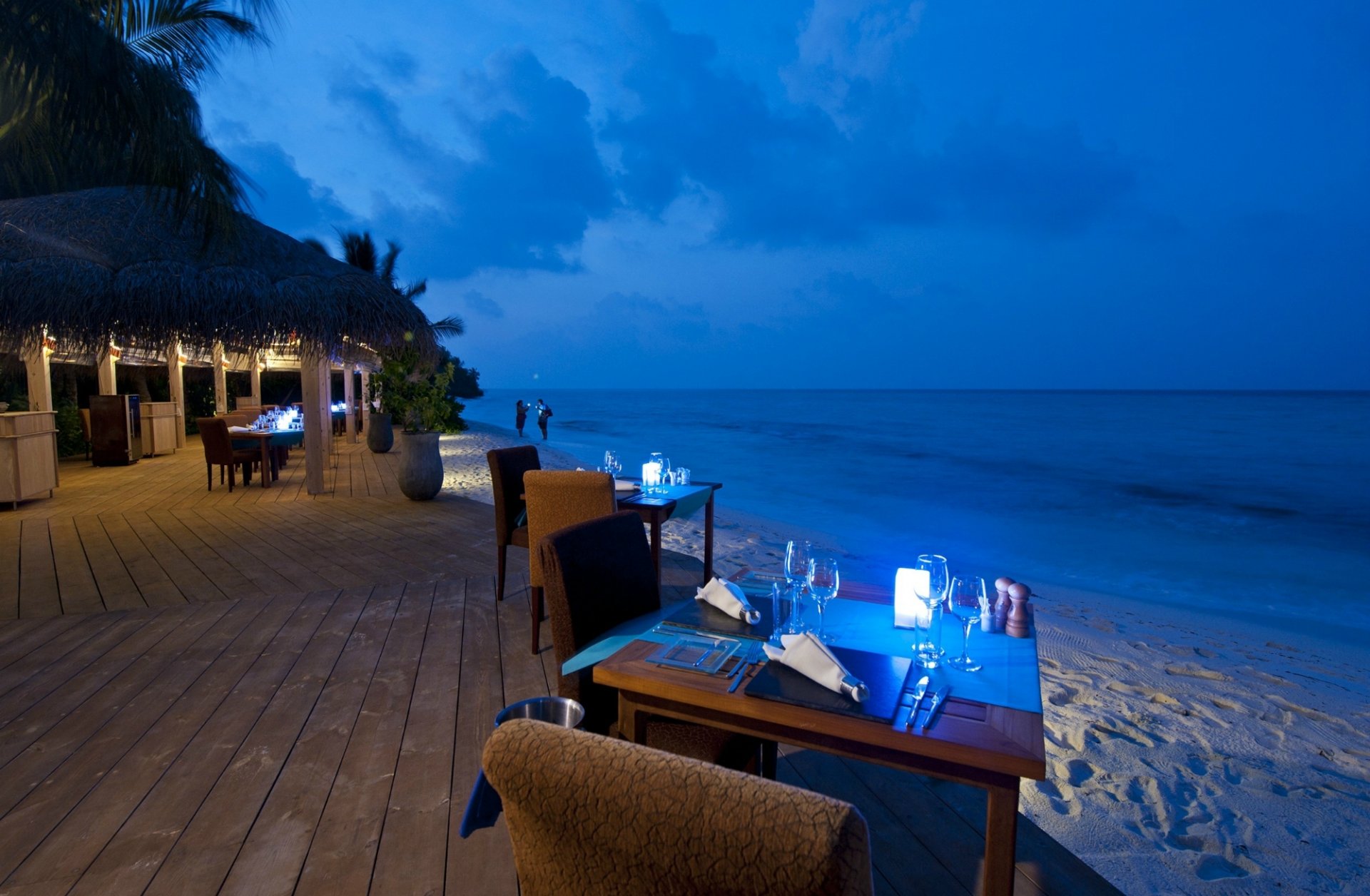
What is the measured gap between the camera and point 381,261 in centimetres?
2223

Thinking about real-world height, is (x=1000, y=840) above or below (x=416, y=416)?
below

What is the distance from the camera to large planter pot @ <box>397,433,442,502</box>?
7.27m

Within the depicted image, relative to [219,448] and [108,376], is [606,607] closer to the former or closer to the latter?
[219,448]

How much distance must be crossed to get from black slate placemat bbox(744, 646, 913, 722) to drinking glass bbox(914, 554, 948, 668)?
0.16ft

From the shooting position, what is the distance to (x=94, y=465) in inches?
387

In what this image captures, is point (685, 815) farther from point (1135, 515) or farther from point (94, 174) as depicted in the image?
point (1135, 515)

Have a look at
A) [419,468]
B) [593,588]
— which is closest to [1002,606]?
[593,588]

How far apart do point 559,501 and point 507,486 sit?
0.89m

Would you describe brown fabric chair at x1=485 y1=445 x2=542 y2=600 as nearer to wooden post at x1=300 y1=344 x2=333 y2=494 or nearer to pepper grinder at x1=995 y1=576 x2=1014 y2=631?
pepper grinder at x1=995 y1=576 x2=1014 y2=631

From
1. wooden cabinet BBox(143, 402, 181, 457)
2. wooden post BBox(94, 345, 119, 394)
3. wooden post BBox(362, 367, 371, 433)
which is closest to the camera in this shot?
wooden post BBox(94, 345, 119, 394)

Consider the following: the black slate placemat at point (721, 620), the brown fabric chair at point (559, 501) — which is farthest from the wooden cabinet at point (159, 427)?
the black slate placemat at point (721, 620)

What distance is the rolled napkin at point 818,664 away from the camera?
1.27 meters

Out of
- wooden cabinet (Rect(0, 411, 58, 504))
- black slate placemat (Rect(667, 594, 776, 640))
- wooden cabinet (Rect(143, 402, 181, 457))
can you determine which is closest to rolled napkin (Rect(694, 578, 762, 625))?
black slate placemat (Rect(667, 594, 776, 640))

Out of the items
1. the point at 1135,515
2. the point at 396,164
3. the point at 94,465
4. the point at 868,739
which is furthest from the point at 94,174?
the point at 396,164
